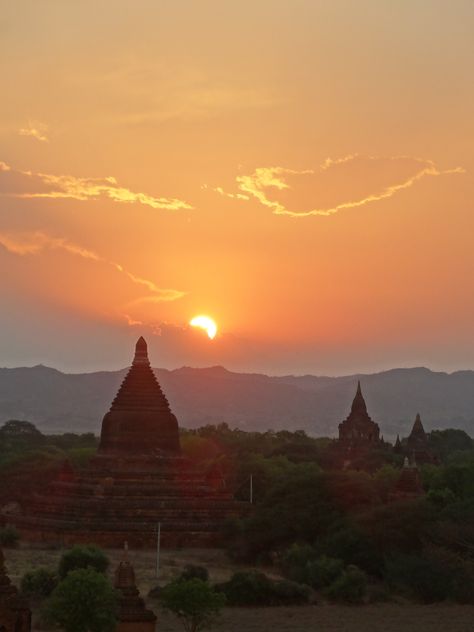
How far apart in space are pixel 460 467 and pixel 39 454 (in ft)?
103

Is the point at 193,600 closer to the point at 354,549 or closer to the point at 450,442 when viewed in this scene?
the point at 354,549

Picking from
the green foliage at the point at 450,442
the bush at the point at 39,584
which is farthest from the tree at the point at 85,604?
the green foliage at the point at 450,442

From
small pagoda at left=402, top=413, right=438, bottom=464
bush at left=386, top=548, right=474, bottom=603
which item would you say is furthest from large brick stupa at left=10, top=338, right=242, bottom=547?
small pagoda at left=402, top=413, right=438, bottom=464

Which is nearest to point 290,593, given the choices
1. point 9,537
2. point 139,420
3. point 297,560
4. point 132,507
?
point 297,560

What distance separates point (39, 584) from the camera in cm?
4056

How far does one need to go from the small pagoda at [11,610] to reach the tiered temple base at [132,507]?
28153 millimetres

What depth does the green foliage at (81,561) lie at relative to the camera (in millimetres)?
43344

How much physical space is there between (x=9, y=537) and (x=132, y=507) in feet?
17.7

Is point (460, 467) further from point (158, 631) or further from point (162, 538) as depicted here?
point (158, 631)

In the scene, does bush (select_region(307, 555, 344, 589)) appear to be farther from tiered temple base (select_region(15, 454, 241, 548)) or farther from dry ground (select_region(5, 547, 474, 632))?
tiered temple base (select_region(15, 454, 241, 548))

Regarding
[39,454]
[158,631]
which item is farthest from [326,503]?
[39,454]

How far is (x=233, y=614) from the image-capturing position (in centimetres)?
3944

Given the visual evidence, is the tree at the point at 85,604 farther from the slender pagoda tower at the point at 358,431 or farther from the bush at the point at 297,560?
the slender pagoda tower at the point at 358,431

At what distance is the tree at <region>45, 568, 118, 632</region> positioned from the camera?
30188 mm
